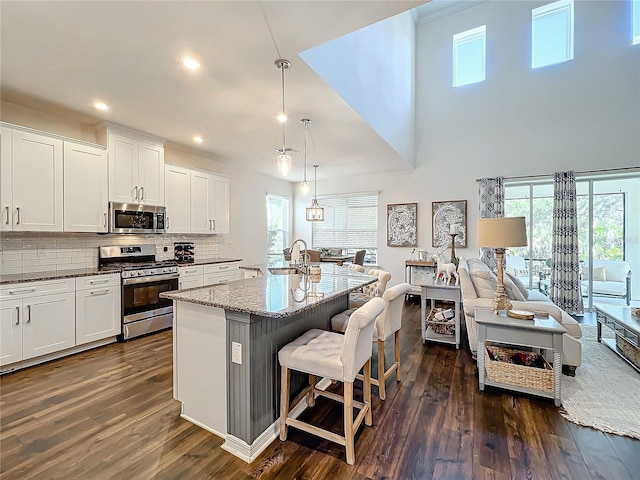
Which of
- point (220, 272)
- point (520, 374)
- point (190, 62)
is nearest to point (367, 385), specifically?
point (520, 374)

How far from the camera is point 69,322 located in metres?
3.22

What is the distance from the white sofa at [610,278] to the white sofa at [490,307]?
3162 mm

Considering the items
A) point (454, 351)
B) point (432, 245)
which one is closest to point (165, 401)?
point (454, 351)

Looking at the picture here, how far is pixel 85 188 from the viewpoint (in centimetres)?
354

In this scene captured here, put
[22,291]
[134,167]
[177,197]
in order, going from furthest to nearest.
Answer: [177,197] → [134,167] → [22,291]

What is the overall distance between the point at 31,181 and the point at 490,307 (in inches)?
193

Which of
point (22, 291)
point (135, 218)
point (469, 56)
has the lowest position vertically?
point (22, 291)

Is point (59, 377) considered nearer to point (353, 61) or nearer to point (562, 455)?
point (562, 455)

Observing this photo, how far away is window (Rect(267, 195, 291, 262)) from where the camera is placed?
275 inches

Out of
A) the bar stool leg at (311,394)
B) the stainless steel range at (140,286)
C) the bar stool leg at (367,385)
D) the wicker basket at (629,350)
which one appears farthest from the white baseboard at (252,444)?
the wicker basket at (629,350)

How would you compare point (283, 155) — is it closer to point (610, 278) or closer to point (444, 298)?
point (444, 298)

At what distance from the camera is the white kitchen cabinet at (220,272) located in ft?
15.6

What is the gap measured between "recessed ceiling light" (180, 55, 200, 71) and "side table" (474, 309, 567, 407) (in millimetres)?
3206

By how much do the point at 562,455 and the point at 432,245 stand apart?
4667 mm
